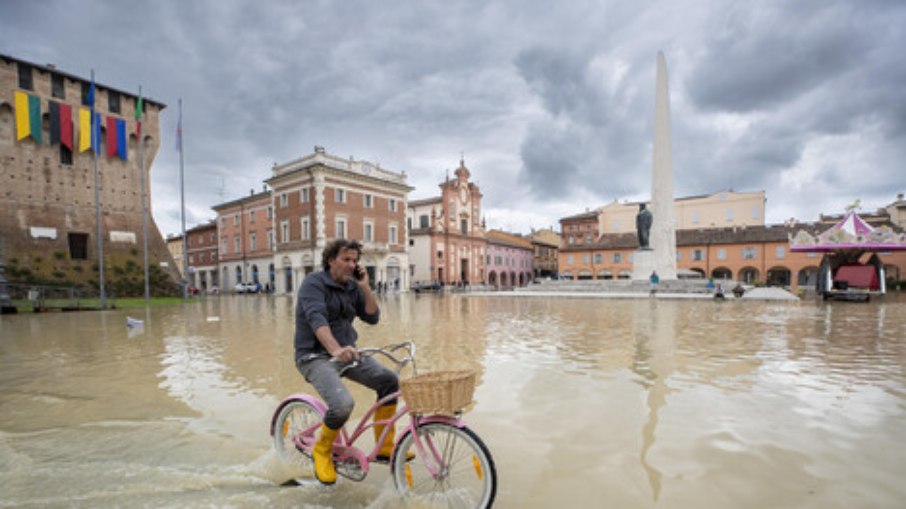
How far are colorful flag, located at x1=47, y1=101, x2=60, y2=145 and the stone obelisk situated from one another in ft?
132

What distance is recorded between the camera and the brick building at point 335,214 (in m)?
38.1

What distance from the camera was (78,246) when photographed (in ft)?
93.7

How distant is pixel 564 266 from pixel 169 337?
5126cm

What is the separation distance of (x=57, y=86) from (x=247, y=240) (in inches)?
897

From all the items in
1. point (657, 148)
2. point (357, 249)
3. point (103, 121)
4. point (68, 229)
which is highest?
point (103, 121)

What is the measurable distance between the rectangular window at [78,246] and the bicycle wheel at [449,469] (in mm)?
35439

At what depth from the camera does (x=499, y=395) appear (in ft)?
18.0

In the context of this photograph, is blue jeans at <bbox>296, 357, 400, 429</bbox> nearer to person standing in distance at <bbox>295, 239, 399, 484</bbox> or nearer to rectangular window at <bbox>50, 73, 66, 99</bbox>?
person standing in distance at <bbox>295, 239, 399, 484</bbox>

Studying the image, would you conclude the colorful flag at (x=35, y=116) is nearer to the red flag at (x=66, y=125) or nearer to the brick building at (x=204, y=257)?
the red flag at (x=66, y=125)

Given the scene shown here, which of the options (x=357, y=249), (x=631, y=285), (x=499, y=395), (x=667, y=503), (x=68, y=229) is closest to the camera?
(x=667, y=503)

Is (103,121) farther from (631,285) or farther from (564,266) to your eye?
(564,266)

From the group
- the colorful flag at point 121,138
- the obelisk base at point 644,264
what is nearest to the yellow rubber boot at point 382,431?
the obelisk base at point 644,264

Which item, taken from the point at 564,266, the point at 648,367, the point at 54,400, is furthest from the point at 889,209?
the point at 54,400

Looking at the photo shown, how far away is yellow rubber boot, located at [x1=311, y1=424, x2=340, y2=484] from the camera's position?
122 inches
